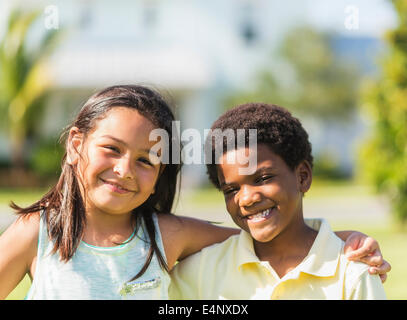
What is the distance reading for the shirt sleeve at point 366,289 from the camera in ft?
6.12

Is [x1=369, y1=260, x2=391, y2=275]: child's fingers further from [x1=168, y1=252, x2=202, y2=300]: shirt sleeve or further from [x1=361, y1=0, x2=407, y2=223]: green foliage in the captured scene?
[x1=361, y1=0, x2=407, y2=223]: green foliage

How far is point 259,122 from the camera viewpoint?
2037 millimetres

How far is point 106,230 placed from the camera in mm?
2057

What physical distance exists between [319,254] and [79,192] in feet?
3.09

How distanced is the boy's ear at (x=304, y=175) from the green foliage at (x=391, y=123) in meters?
6.01

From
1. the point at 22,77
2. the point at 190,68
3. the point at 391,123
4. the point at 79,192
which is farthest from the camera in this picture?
the point at 190,68

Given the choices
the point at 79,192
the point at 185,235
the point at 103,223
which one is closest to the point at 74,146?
the point at 79,192

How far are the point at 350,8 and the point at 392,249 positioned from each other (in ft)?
14.6

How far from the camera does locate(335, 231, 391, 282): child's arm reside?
6.26 feet

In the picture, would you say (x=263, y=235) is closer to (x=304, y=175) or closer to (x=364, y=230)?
(x=304, y=175)

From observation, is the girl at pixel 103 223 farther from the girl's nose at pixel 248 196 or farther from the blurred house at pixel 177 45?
the blurred house at pixel 177 45

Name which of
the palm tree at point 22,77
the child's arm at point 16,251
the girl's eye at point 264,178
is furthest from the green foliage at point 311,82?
the child's arm at point 16,251

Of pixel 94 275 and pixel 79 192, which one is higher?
pixel 79 192
